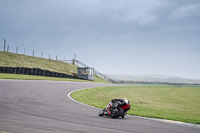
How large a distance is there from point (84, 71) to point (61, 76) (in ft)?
33.0

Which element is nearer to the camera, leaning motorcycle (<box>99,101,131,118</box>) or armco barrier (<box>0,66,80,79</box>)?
leaning motorcycle (<box>99,101,131,118</box>)

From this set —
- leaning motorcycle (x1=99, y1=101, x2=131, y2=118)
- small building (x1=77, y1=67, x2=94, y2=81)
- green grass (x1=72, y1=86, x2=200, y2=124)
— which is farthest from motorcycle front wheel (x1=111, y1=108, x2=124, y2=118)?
small building (x1=77, y1=67, x2=94, y2=81)

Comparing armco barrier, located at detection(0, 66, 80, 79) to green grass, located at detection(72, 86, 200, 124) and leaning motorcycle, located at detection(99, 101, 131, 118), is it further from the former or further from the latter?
leaning motorcycle, located at detection(99, 101, 131, 118)

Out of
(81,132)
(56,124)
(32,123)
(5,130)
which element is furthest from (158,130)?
(5,130)

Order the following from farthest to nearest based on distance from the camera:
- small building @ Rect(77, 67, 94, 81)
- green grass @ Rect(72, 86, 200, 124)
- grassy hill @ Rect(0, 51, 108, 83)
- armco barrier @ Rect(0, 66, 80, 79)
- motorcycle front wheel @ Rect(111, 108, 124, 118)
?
1. small building @ Rect(77, 67, 94, 81)
2. grassy hill @ Rect(0, 51, 108, 83)
3. armco barrier @ Rect(0, 66, 80, 79)
4. green grass @ Rect(72, 86, 200, 124)
5. motorcycle front wheel @ Rect(111, 108, 124, 118)

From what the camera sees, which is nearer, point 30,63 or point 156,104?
point 156,104

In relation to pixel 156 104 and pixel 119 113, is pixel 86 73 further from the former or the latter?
pixel 119 113

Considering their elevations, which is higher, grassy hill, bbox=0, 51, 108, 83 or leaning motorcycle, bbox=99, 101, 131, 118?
grassy hill, bbox=0, 51, 108, 83

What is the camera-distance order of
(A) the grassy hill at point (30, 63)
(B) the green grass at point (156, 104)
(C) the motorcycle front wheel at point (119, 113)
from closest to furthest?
(C) the motorcycle front wheel at point (119, 113)
(B) the green grass at point (156, 104)
(A) the grassy hill at point (30, 63)

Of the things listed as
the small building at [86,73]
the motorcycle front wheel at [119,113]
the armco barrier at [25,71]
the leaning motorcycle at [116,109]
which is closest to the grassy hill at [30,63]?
the small building at [86,73]

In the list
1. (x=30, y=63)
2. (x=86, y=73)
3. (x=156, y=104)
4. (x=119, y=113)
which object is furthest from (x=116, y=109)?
(x=30, y=63)

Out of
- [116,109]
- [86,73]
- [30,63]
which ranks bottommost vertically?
[116,109]

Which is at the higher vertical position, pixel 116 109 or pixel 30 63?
pixel 30 63

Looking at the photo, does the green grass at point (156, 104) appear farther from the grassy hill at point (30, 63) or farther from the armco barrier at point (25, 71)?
the grassy hill at point (30, 63)
